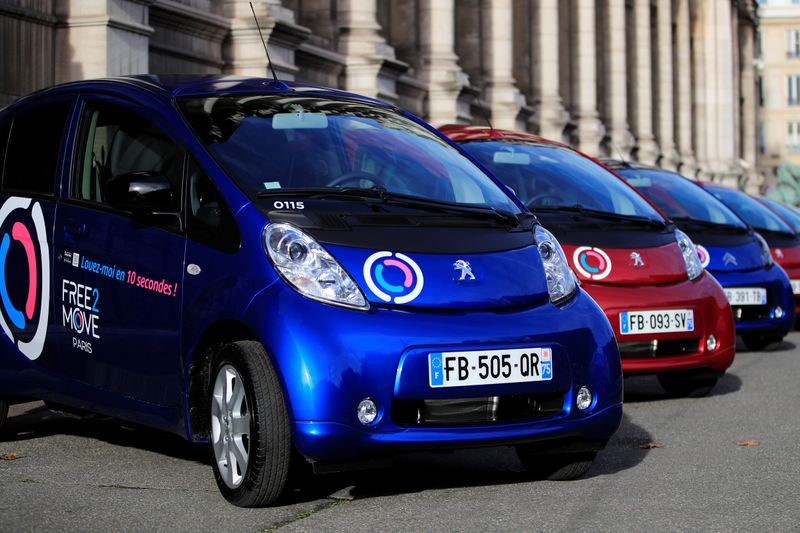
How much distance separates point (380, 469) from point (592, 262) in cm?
267

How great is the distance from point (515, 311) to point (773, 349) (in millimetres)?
8280

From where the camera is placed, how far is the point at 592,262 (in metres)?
9.26

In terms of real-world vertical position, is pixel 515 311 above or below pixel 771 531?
above

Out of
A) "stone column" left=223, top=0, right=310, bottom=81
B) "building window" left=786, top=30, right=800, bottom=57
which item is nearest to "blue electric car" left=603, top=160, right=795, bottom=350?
"stone column" left=223, top=0, right=310, bottom=81

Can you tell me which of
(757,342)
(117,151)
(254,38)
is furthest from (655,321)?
(254,38)

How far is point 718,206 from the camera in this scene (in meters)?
13.1

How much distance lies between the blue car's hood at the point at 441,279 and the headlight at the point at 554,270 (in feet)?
0.31

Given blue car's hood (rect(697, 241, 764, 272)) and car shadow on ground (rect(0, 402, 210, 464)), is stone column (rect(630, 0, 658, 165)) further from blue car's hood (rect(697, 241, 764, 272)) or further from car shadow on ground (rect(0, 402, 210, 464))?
car shadow on ground (rect(0, 402, 210, 464))

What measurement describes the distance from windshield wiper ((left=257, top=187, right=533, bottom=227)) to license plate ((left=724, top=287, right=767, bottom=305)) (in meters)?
6.07

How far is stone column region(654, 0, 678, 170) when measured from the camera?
5809 centimetres

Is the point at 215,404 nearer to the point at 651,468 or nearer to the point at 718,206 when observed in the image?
the point at 651,468

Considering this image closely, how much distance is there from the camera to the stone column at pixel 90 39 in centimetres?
1534

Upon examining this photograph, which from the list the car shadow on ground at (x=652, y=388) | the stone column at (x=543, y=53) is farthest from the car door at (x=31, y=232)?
the stone column at (x=543, y=53)

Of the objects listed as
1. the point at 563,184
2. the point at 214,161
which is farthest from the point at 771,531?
the point at 563,184
